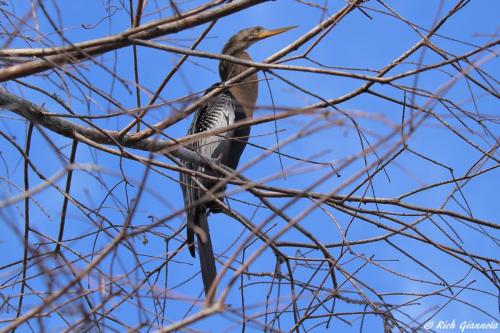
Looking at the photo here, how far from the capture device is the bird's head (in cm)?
423

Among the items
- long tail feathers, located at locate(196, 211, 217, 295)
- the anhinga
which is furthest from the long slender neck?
long tail feathers, located at locate(196, 211, 217, 295)

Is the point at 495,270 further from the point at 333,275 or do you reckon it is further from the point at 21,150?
the point at 21,150

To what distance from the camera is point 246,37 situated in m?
4.29

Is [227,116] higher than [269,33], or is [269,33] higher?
[269,33]

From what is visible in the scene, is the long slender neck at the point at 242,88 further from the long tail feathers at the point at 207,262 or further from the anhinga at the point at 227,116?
the long tail feathers at the point at 207,262

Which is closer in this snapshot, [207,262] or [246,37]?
[207,262]

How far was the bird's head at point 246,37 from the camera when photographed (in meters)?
4.23

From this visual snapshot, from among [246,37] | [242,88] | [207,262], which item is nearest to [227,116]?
[242,88]

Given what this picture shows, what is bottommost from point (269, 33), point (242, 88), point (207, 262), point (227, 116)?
point (207, 262)

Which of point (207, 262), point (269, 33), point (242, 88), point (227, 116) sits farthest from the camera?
point (269, 33)

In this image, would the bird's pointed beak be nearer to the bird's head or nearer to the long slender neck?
the bird's head

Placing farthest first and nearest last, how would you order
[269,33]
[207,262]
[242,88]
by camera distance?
[269,33] → [242,88] → [207,262]

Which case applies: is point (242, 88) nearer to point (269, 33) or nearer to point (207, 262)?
point (269, 33)

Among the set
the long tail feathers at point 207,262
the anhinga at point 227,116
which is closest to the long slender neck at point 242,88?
the anhinga at point 227,116
